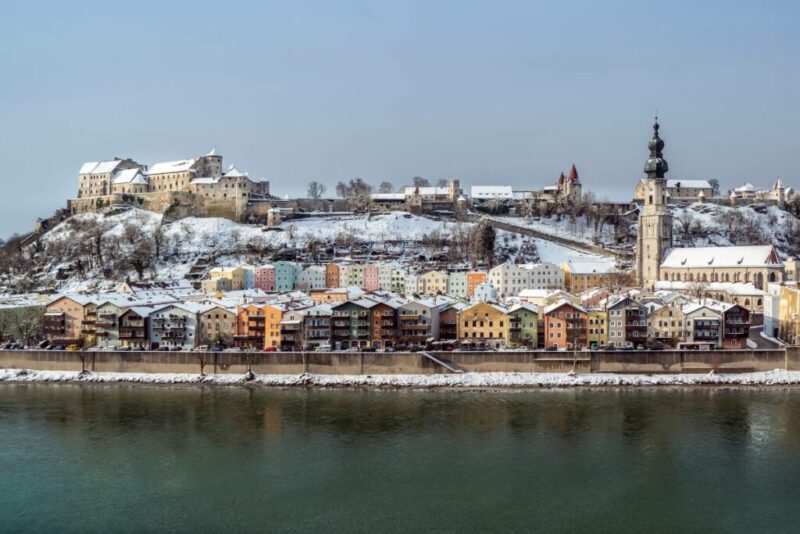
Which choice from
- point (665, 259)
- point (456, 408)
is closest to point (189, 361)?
point (456, 408)

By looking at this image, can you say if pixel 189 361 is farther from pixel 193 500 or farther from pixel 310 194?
pixel 310 194

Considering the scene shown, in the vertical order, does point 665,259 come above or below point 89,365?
above

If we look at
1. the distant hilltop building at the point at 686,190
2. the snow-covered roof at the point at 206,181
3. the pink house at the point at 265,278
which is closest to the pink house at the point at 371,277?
the pink house at the point at 265,278

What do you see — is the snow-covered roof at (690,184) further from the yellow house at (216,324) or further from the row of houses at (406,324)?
the yellow house at (216,324)

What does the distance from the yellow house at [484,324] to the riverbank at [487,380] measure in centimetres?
291

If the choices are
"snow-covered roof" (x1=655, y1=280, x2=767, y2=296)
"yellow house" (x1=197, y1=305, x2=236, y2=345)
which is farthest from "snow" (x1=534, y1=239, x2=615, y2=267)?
"yellow house" (x1=197, y1=305, x2=236, y2=345)

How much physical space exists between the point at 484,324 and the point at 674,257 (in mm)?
16201

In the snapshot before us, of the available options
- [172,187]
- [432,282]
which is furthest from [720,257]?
[172,187]

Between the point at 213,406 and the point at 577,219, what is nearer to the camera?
the point at 213,406

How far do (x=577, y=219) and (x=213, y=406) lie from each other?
34.4m

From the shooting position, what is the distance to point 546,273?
34.3m

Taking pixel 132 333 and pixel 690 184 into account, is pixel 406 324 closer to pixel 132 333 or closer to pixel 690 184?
pixel 132 333

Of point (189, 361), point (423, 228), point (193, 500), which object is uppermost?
point (423, 228)

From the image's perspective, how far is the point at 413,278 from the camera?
3516 cm
